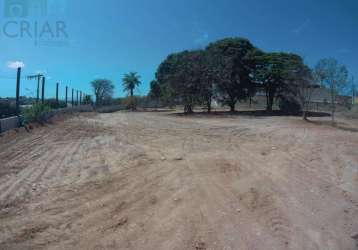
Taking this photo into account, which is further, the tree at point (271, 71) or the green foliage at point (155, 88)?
the green foliage at point (155, 88)

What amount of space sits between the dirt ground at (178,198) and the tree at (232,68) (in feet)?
73.9

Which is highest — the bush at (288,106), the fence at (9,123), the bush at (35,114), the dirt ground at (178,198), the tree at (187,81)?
the tree at (187,81)

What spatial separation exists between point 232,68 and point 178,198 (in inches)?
1124

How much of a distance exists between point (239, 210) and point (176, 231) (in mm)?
1232

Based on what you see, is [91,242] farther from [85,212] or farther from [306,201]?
[306,201]

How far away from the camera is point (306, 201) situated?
5.25 m

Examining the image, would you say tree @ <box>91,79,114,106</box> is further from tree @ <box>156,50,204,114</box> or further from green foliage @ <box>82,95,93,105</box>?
tree @ <box>156,50,204,114</box>

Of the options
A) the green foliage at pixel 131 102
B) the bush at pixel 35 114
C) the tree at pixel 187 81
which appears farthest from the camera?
the green foliage at pixel 131 102

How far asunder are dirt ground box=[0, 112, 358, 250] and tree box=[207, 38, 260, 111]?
22.5m

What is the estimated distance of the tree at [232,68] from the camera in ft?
101

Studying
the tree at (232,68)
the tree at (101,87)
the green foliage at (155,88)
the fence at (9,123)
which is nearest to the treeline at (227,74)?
the tree at (232,68)

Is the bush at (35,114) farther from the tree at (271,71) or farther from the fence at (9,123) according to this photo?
the tree at (271,71)

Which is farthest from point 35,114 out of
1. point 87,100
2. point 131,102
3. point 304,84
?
point 87,100

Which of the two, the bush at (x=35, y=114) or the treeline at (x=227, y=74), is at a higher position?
the treeline at (x=227, y=74)
